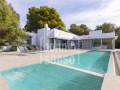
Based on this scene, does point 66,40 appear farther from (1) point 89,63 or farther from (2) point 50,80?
(2) point 50,80

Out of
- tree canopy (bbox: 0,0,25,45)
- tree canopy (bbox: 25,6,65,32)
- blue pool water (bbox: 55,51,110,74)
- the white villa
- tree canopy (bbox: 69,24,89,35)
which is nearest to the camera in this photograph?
blue pool water (bbox: 55,51,110,74)

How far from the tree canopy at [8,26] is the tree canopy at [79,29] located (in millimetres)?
28431

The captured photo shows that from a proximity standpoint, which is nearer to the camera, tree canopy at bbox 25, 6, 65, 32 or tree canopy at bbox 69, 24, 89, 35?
tree canopy at bbox 25, 6, 65, 32

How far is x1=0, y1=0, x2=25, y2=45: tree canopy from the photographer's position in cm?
1653

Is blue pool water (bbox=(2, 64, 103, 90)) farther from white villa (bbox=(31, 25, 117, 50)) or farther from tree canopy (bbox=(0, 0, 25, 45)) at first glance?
white villa (bbox=(31, 25, 117, 50))

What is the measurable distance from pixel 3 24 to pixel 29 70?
9.91 meters

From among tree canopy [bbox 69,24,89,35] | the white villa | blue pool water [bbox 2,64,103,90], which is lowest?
blue pool water [bbox 2,64,103,90]

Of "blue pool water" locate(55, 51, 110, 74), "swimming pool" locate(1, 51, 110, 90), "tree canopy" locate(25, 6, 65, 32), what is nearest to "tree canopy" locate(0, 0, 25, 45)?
"blue pool water" locate(55, 51, 110, 74)

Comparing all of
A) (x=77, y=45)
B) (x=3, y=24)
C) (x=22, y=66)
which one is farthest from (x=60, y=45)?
(x=22, y=66)

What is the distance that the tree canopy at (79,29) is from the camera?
4578cm

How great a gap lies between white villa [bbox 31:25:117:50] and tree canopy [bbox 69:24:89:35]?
44.3 feet

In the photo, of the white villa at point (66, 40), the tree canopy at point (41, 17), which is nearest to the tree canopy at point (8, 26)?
the white villa at point (66, 40)

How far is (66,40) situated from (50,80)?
23473 mm

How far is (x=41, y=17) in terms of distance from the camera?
108 feet
